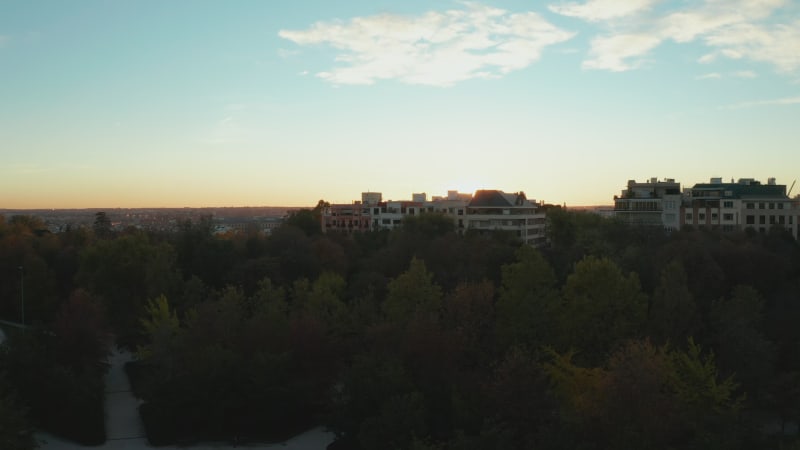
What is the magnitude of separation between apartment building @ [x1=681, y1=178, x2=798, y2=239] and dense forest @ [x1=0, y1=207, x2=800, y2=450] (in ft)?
95.8

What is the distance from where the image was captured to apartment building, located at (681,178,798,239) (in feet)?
236

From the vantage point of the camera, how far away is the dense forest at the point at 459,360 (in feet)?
75.4

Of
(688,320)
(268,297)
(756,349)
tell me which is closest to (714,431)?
(756,349)

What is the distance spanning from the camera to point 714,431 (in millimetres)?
22625

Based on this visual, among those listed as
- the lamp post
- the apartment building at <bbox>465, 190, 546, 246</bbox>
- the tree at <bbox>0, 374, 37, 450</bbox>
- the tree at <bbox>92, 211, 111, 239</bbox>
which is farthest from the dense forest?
the tree at <bbox>92, 211, 111, 239</bbox>

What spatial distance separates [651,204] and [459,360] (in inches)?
2063

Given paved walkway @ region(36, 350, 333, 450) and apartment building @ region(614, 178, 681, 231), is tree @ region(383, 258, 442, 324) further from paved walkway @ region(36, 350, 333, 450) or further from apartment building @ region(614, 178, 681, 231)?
apartment building @ region(614, 178, 681, 231)

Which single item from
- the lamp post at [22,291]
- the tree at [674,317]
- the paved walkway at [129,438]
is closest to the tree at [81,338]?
the paved walkway at [129,438]

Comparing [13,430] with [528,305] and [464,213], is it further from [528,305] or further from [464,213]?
[464,213]

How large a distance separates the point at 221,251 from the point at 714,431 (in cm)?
3797

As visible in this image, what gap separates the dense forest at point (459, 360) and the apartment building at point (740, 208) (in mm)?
29199

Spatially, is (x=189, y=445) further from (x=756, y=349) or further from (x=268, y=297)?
(x=756, y=349)

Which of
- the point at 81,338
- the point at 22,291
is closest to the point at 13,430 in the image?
the point at 81,338

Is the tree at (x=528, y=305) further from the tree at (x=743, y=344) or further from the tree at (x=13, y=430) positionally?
the tree at (x=13, y=430)
